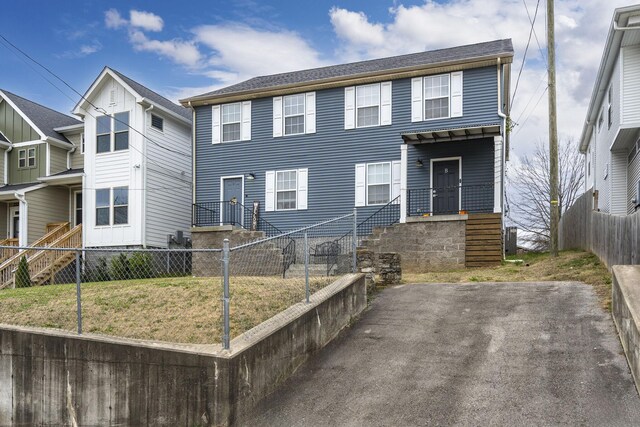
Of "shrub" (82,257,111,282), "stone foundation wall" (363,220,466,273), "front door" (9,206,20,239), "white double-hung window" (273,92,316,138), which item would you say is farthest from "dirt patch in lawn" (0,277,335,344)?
"front door" (9,206,20,239)

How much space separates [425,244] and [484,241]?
5.34 feet

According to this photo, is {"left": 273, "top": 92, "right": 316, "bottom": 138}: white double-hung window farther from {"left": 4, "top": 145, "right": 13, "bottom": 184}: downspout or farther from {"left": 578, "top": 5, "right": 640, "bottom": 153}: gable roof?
{"left": 4, "top": 145, "right": 13, "bottom": 184}: downspout

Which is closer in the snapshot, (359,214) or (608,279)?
(608,279)

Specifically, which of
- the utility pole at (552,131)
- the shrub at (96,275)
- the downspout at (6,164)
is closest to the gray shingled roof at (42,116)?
the downspout at (6,164)

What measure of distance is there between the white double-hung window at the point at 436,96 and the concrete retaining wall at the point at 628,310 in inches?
427

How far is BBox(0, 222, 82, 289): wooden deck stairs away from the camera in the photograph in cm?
2003

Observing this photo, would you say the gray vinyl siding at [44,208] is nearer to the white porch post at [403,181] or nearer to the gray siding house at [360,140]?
the gray siding house at [360,140]

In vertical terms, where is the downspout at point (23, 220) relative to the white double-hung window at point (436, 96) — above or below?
below

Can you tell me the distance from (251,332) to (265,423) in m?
1.21

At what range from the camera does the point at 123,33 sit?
22797 millimetres

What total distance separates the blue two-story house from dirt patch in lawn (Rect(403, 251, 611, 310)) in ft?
8.90

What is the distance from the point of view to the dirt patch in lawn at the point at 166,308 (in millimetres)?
8836

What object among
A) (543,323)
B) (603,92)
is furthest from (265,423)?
(603,92)

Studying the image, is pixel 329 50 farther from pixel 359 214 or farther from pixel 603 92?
pixel 603 92
